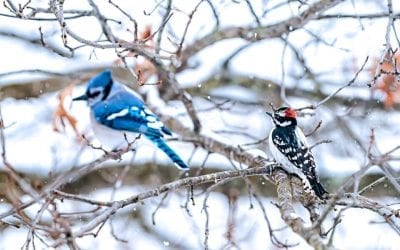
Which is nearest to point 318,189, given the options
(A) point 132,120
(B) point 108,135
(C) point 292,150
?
(C) point 292,150

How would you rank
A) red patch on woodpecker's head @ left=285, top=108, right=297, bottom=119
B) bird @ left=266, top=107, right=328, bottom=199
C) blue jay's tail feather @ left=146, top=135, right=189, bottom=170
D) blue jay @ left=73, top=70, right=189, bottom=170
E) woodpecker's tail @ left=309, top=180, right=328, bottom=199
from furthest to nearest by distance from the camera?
red patch on woodpecker's head @ left=285, top=108, right=297, bottom=119 < blue jay @ left=73, top=70, right=189, bottom=170 < blue jay's tail feather @ left=146, top=135, right=189, bottom=170 < bird @ left=266, top=107, right=328, bottom=199 < woodpecker's tail @ left=309, top=180, right=328, bottom=199

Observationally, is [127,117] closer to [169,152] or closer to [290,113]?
[169,152]

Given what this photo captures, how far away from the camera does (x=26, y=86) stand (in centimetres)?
817

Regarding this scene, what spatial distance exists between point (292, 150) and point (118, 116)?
4.07 ft

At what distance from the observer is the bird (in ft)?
17.5

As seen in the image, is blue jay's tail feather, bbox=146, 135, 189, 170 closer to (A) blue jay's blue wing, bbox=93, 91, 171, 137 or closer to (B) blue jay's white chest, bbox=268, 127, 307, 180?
(A) blue jay's blue wing, bbox=93, 91, 171, 137

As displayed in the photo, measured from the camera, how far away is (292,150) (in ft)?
18.5

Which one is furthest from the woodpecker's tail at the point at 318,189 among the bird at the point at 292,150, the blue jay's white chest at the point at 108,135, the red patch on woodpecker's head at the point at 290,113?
the blue jay's white chest at the point at 108,135

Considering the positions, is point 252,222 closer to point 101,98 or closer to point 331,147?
point 331,147

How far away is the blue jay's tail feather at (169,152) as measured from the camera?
5426mm

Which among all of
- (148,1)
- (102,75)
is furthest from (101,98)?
(148,1)

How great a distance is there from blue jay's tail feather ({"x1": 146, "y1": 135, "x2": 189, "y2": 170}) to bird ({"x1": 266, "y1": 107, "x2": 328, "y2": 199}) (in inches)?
26.1

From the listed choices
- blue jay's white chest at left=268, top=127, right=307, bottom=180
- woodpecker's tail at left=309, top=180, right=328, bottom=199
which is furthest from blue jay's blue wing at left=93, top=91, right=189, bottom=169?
woodpecker's tail at left=309, top=180, right=328, bottom=199

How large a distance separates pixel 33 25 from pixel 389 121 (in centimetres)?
407
